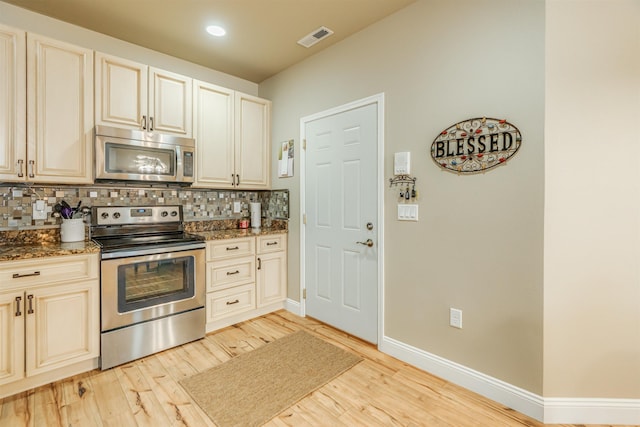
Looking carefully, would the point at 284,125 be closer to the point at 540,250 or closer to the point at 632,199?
the point at 540,250

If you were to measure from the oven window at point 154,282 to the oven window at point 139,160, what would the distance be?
82 centimetres

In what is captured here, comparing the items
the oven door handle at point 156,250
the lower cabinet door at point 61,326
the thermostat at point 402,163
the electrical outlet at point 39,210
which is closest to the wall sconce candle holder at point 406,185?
the thermostat at point 402,163

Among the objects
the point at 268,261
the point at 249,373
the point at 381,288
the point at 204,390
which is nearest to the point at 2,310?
the point at 204,390

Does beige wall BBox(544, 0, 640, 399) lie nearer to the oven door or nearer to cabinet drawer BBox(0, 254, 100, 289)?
the oven door

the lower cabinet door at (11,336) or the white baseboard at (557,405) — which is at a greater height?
the lower cabinet door at (11,336)

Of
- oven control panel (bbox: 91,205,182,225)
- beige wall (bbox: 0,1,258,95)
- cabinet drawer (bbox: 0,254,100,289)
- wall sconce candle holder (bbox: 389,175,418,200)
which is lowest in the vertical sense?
cabinet drawer (bbox: 0,254,100,289)

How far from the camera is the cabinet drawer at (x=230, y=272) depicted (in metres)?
2.83

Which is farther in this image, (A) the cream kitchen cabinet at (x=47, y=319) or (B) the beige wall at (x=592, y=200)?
(A) the cream kitchen cabinet at (x=47, y=319)

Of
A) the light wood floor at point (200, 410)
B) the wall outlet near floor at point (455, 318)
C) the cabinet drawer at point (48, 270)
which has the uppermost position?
the cabinet drawer at point (48, 270)

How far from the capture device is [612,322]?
1.68 meters

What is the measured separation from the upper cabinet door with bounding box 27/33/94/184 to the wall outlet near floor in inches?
117

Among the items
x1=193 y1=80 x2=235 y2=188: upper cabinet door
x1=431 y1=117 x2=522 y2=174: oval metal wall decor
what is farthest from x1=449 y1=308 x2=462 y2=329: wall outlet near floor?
x1=193 y1=80 x2=235 y2=188: upper cabinet door

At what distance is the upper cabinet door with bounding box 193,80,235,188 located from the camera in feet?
9.82

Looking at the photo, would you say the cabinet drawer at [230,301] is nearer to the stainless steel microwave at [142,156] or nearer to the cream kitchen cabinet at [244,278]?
the cream kitchen cabinet at [244,278]
